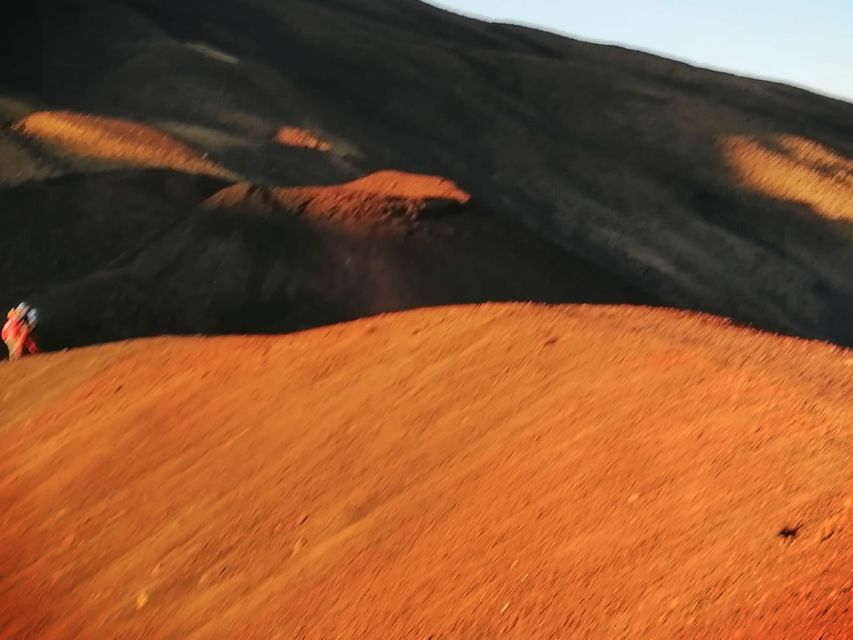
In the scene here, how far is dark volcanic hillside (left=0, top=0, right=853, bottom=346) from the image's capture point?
11.2 m

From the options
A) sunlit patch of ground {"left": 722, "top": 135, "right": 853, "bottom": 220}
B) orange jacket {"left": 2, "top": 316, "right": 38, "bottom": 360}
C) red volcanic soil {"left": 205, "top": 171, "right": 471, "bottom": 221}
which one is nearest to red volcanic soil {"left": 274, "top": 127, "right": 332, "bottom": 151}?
red volcanic soil {"left": 205, "top": 171, "right": 471, "bottom": 221}

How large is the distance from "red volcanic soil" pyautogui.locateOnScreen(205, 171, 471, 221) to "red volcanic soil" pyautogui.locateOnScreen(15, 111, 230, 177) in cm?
349

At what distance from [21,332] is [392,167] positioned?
1104cm

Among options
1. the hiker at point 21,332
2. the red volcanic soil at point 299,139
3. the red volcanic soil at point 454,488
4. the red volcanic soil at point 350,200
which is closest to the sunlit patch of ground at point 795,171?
the red volcanic soil at point 299,139

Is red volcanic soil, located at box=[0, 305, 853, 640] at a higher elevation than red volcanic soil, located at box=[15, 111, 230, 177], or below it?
higher

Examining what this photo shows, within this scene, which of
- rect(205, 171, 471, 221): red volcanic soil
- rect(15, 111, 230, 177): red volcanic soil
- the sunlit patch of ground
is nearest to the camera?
rect(205, 171, 471, 221): red volcanic soil

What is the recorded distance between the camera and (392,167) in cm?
1997

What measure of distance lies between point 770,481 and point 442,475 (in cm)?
158

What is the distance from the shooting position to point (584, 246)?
19.7 metres

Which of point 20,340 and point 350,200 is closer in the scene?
point 20,340

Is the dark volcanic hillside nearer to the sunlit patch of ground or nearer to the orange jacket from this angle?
→ the sunlit patch of ground

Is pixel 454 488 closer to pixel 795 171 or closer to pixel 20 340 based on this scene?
pixel 20 340

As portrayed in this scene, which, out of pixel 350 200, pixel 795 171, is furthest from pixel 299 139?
pixel 795 171

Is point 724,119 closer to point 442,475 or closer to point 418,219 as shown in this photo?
point 418,219
